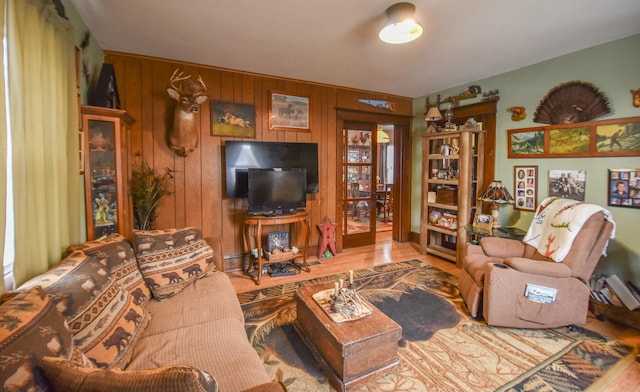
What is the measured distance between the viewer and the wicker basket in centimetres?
236

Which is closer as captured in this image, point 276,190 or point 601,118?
point 601,118

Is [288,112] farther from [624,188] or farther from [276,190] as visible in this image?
[624,188]

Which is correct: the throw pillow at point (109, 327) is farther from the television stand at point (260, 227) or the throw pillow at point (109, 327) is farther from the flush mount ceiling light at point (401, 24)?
the flush mount ceiling light at point (401, 24)

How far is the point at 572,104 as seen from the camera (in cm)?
306

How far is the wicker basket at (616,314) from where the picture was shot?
7.73 feet

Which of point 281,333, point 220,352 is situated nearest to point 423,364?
point 281,333

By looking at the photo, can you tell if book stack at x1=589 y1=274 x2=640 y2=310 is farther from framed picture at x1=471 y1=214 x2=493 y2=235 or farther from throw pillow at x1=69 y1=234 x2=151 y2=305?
throw pillow at x1=69 y1=234 x2=151 y2=305

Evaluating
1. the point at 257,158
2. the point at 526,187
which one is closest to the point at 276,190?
the point at 257,158

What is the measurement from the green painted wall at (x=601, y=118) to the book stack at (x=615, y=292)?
0.20m

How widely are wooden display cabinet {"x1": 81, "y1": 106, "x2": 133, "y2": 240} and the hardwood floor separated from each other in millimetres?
1437

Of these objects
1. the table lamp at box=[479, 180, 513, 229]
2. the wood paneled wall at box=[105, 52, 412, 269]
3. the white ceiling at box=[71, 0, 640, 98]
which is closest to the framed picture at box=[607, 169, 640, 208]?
the table lamp at box=[479, 180, 513, 229]

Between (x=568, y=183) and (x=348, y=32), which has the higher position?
(x=348, y=32)

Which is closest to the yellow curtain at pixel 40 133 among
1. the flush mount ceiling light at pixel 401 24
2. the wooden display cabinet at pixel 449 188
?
the flush mount ceiling light at pixel 401 24

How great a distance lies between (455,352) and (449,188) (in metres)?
2.60
